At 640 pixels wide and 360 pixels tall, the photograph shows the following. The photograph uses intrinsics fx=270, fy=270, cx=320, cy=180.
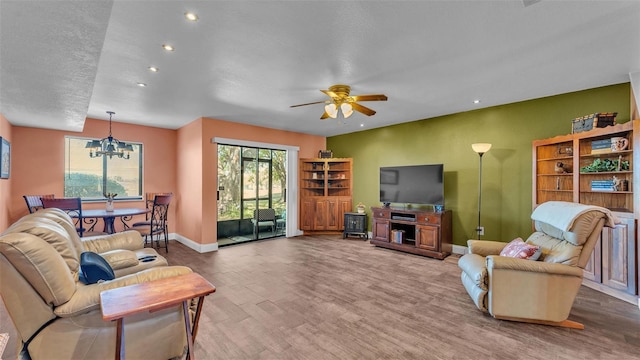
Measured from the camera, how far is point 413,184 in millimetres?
5281

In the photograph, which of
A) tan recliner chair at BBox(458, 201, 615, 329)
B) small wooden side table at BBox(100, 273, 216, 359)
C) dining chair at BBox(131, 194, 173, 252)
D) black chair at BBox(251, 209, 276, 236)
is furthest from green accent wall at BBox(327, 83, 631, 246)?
dining chair at BBox(131, 194, 173, 252)

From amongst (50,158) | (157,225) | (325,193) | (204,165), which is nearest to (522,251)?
(325,193)

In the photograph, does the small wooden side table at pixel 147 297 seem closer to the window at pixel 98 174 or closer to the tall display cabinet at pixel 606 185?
the tall display cabinet at pixel 606 185

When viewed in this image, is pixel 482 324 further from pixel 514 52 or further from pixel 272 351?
pixel 514 52

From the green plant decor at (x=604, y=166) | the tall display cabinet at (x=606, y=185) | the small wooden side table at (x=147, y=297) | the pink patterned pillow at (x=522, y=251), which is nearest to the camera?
the small wooden side table at (x=147, y=297)

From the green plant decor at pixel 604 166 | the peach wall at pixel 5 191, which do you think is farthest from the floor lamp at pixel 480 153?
the peach wall at pixel 5 191

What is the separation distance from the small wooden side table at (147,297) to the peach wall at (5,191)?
4.17 m

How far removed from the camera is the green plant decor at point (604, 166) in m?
3.23

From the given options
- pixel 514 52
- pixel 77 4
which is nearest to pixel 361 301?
pixel 514 52

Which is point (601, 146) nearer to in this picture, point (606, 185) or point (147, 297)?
point (606, 185)

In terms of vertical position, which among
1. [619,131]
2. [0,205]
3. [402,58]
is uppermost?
[402,58]

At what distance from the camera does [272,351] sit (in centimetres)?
213

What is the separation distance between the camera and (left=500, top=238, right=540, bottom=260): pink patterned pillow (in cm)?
272

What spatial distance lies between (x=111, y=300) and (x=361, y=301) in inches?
90.8
